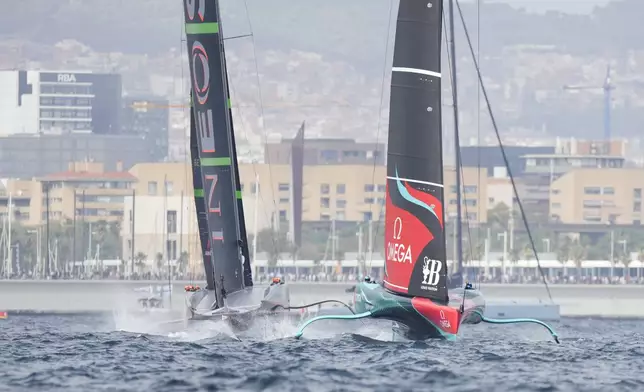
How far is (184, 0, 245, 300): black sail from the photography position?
114 ft

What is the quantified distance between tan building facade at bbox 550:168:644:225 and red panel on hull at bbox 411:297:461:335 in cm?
14900

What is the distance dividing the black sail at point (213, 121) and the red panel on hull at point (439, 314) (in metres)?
5.80

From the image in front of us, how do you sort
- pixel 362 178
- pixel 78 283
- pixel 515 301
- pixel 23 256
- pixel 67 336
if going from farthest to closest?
1. pixel 362 178
2. pixel 23 256
3. pixel 78 283
4. pixel 515 301
5. pixel 67 336

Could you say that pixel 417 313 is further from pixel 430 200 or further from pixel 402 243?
pixel 430 200

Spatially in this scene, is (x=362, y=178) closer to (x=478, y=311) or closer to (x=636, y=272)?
(x=636, y=272)

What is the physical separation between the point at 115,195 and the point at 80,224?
20.5 m

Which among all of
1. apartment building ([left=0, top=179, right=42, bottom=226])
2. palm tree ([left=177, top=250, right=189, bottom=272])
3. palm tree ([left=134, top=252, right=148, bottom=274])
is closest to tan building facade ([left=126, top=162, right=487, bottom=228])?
apartment building ([left=0, top=179, right=42, bottom=226])

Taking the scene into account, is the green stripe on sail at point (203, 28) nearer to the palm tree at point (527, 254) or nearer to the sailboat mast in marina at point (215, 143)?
the sailboat mast in marina at point (215, 143)

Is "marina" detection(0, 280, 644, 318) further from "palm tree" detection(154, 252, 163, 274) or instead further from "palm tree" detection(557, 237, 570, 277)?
"palm tree" detection(557, 237, 570, 277)

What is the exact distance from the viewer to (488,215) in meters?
165

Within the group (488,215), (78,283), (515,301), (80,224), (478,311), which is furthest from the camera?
(488,215)

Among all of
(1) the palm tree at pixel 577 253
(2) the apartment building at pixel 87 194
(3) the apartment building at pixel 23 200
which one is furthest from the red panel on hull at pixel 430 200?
(3) the apartment building at pixel 23 200

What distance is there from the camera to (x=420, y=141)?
30422mm

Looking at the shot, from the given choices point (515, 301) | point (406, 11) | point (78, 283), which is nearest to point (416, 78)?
point (406, 11)
